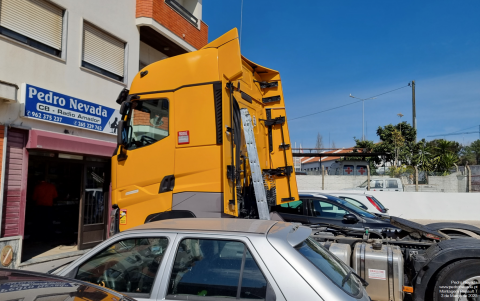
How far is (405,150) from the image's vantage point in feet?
102

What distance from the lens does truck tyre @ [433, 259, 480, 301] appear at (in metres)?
4.00

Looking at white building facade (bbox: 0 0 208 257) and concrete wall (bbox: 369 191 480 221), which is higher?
white building facade (bbox: 0 0 208 257)

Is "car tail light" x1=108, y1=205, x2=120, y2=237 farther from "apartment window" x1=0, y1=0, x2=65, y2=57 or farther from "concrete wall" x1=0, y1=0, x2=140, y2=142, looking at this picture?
"apartment window" x1=0, y1=0, x2=65, y2=57

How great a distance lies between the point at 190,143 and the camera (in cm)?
519

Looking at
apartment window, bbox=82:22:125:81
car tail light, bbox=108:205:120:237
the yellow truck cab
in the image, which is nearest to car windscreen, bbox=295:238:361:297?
the yellow truck cab

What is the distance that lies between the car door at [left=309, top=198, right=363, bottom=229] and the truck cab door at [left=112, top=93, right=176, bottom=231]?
379 centimetres

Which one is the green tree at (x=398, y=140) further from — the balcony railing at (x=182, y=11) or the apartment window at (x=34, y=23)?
the apartment window at (x=34, y=23)

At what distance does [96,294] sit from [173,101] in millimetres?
3694

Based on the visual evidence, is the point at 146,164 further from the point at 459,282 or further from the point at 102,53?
the point at 102,53

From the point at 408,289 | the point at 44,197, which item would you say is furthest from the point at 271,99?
the point at 44,197

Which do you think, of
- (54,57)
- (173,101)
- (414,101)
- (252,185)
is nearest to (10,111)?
(54,57)

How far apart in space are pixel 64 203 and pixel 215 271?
956 centimetres

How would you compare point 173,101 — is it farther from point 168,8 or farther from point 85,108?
point 168,8

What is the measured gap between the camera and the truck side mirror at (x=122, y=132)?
5613 millimetres
